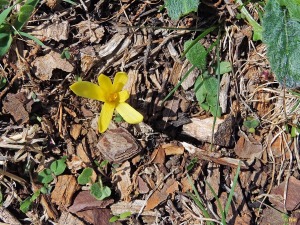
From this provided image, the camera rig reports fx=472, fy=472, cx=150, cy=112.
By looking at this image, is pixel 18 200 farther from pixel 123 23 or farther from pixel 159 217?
pixel 123 23

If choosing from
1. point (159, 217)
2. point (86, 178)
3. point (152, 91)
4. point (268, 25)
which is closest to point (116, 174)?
point (86, 178)

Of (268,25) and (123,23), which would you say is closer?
(268,25)

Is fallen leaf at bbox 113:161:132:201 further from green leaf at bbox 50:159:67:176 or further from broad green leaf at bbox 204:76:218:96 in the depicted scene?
broad green leaf at bbox 204:76:218:96

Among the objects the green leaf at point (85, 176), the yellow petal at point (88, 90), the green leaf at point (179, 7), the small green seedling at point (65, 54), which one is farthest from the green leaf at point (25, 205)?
the green leaf at point (179, 7)

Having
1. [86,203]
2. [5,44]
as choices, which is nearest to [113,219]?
[86,203]

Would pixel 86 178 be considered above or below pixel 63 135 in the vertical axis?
below

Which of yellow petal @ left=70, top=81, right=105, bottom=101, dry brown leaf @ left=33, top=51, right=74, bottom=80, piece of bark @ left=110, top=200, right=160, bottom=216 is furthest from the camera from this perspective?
piece of bark @ left=110, top=200, right=160, bottom=216

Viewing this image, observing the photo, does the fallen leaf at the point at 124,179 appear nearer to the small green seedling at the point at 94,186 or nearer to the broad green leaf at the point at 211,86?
the small green seedling at the point at 94,186

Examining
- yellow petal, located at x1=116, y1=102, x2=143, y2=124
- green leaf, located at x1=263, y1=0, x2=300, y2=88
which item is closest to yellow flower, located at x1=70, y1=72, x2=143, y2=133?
yellow petal, located at x1=116, y1=102, x2=143, y2=124
